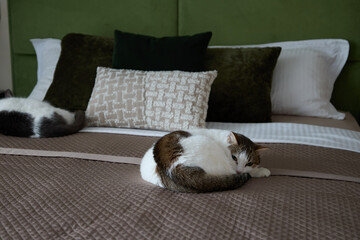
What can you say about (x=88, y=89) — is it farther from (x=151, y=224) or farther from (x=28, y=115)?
(x=151, y=224)

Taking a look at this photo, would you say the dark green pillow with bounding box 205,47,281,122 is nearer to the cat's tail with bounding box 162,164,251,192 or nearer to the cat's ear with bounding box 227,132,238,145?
the cat's ear with bounding box 227,132,238,145

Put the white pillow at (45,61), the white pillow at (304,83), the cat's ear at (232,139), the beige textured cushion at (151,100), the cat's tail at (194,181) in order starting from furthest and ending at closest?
1. the white pillow at (45,61)
2. the white pillow at (304,83)
3. the beige textured cushion at (151,100)
4. the cat's ear at (232,139)
5. the cat's tail at (194,181)

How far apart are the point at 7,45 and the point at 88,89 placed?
126 centimetres

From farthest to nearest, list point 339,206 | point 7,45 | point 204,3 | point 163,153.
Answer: point 7,45 → point 204,3 → point 163,153 → point 339,206

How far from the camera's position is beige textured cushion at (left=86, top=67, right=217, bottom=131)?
1.53 meters

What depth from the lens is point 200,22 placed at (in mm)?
2332

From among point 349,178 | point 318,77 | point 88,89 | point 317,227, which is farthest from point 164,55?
point 317,227

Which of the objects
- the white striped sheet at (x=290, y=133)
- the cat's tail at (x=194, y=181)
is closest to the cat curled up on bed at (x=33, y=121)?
the white striped sheet at (x=290, y=133)

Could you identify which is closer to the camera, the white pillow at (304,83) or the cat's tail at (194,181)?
the cat's tail at (194,181)

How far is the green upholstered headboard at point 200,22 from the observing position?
84.7 inches

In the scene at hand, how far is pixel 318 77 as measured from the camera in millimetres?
1951

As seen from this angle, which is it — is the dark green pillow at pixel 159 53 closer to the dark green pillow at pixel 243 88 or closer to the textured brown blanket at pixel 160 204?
the dark green pillow at pixel 243 88

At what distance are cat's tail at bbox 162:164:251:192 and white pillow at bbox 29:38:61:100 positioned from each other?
1379 mm

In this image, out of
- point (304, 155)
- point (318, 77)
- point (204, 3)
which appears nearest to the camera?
point (304, 155)
